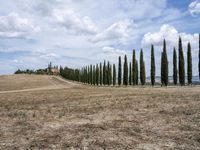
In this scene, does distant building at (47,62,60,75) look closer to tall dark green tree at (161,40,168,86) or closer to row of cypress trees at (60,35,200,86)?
row of cypress trees at (60,35,200,86)

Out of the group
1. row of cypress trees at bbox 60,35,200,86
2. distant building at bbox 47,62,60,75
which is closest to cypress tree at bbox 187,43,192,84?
row of cypress trees at bbox 60,35,200,86

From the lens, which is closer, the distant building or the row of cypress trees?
the row of cypress trees

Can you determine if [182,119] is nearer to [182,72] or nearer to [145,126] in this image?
[145,126]

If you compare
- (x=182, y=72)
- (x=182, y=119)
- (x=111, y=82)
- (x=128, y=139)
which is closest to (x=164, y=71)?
(x=182, y=72)

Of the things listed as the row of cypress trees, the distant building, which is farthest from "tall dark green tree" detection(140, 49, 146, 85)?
the distant building

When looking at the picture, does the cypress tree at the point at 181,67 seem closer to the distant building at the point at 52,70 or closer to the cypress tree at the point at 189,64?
the cypress tree at the point at 189,64

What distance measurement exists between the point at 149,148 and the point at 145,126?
2534mm

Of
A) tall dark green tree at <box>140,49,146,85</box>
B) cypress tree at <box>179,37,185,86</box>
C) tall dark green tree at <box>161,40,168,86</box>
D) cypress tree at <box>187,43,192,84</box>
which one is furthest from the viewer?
tall dark green tree at <box>140,49,146,85</box>

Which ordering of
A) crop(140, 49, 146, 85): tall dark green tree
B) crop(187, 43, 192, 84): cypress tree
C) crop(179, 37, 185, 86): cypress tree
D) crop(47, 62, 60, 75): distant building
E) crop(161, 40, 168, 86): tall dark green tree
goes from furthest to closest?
crop(47, 62, 60, 75): distant building < crop(140, 49, 146, 85): tall dark green tree < crop(161, 40, 168, 86): tall dark green tree < crop(187, 43, 192, 84): cypress tree < crop(179, 37, 185, 86): cypress tree

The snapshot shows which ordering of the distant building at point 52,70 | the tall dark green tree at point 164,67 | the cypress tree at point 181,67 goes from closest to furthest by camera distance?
the cypress tree at point 181,67, the tall dark green tree at point 164,67, the distant building at point 52,70

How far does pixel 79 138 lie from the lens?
22.5 feet

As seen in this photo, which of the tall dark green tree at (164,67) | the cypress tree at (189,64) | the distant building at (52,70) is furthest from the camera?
the distant building at (52,70)

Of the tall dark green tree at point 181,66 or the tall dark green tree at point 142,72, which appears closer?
the tall dark green tree at point 181,66

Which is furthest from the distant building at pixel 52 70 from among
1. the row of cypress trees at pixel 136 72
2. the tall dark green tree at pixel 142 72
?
the tall dark green tree at pixel 142 72
